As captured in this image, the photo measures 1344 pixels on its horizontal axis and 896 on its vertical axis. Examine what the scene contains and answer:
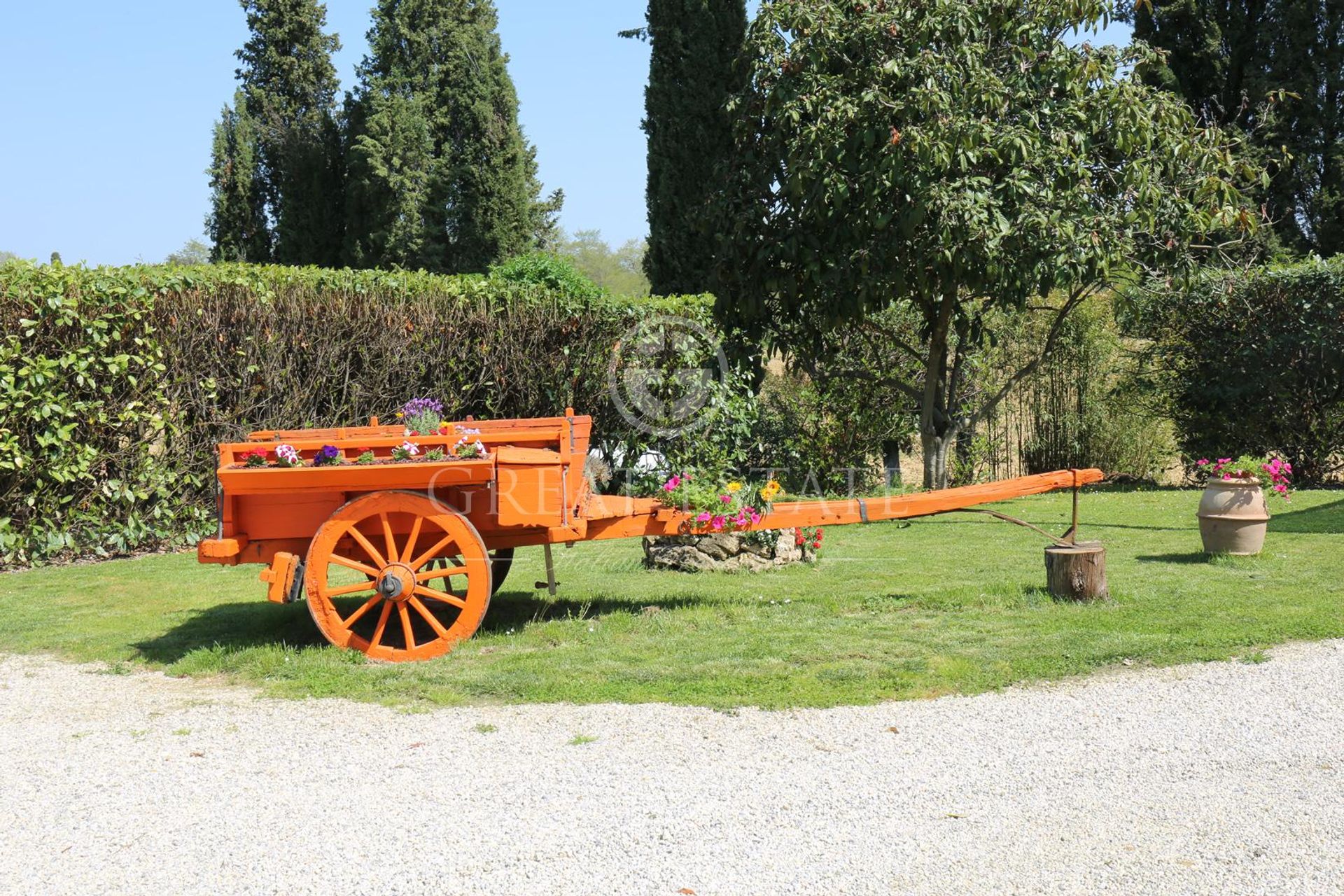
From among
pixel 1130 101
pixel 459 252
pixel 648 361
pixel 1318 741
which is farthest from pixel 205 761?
pixel 459 252

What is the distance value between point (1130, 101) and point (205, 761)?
362 inches

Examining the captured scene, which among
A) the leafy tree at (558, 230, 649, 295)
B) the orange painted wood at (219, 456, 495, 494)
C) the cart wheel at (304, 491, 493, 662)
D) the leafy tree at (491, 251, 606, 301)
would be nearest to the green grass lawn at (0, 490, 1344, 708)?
the cart wheel at (304, 491, 493, 662)

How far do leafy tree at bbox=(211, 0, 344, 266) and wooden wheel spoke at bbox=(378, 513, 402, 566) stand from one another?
25.1 meters

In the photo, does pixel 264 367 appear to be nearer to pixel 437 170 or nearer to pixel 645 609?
pixel 645 609

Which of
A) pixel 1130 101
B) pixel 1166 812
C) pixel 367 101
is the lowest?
pixel 1166 812

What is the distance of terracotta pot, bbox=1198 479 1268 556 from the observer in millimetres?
7637

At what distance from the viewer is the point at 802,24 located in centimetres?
1031

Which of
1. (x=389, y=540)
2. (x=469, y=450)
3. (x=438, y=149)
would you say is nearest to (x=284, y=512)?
(x=389, y=540)

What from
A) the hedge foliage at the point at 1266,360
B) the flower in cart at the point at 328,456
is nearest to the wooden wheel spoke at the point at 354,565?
the flower in cart at the point at 328,456

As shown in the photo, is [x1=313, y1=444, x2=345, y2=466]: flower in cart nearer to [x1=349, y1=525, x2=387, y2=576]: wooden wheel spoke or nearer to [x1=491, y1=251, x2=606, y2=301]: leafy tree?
[x1=349, y1=525, x2=387, y2=576]: wooden wheel spoke

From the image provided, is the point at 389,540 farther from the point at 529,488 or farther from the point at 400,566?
the point at 529,488

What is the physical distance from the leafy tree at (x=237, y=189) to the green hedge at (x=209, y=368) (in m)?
21.6

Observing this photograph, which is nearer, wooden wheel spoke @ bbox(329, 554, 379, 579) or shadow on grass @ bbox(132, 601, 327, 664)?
wooden wheel spoke @ bbox(329, 554, 379, 579)

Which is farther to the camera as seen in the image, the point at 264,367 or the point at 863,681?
the point at 264,367
